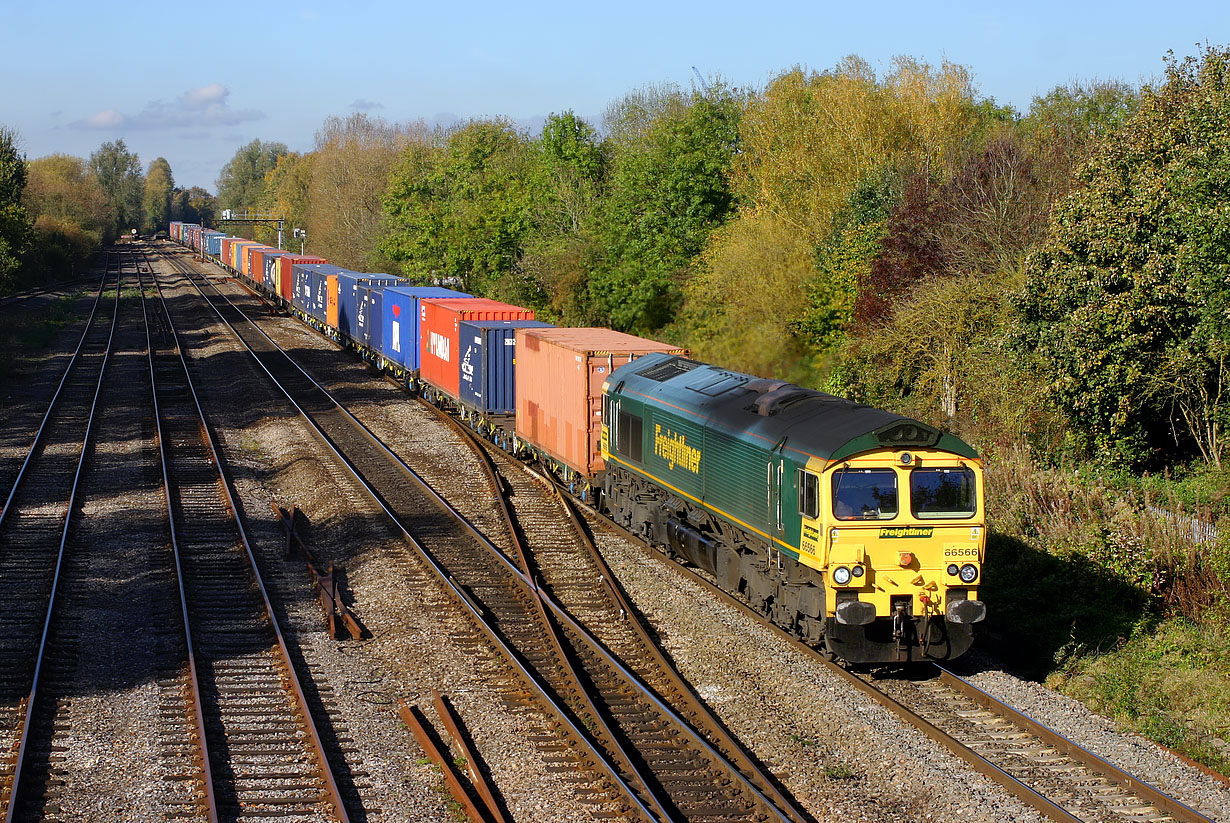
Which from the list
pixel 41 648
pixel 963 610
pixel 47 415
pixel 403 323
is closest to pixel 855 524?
pixel 963 610

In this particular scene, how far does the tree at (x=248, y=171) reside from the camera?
183m

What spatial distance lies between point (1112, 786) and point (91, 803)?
30.7ft

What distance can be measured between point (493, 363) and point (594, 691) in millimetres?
13878

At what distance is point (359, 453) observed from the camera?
2675cm

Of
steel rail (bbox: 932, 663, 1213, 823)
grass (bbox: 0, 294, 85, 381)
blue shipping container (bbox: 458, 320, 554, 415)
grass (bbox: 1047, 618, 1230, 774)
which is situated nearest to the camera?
steel rail (bbox: 932, 663, 1213, 823)

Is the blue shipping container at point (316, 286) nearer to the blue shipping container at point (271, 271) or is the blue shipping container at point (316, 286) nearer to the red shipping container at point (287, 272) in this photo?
the red shipping container at point (287, 272)

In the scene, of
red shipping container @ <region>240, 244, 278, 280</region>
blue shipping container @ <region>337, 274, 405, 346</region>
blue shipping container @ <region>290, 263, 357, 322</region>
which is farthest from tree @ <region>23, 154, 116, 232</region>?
blue shipping container @ <region>337, 274, 405, 346</region>

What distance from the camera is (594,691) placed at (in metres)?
12.8

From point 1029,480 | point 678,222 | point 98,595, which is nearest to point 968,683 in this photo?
point 1029,480

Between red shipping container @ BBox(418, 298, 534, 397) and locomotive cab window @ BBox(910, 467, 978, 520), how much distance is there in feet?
57.9

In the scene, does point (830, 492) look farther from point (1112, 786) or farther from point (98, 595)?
point (98, 595)

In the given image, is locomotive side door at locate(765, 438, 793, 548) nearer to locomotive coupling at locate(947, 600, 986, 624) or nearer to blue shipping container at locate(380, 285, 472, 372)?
locomotive coupling at locate(947, 600, 986, 624)

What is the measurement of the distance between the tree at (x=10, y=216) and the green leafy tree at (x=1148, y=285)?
161 feet

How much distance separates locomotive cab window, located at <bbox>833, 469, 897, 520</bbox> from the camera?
41.3ft
